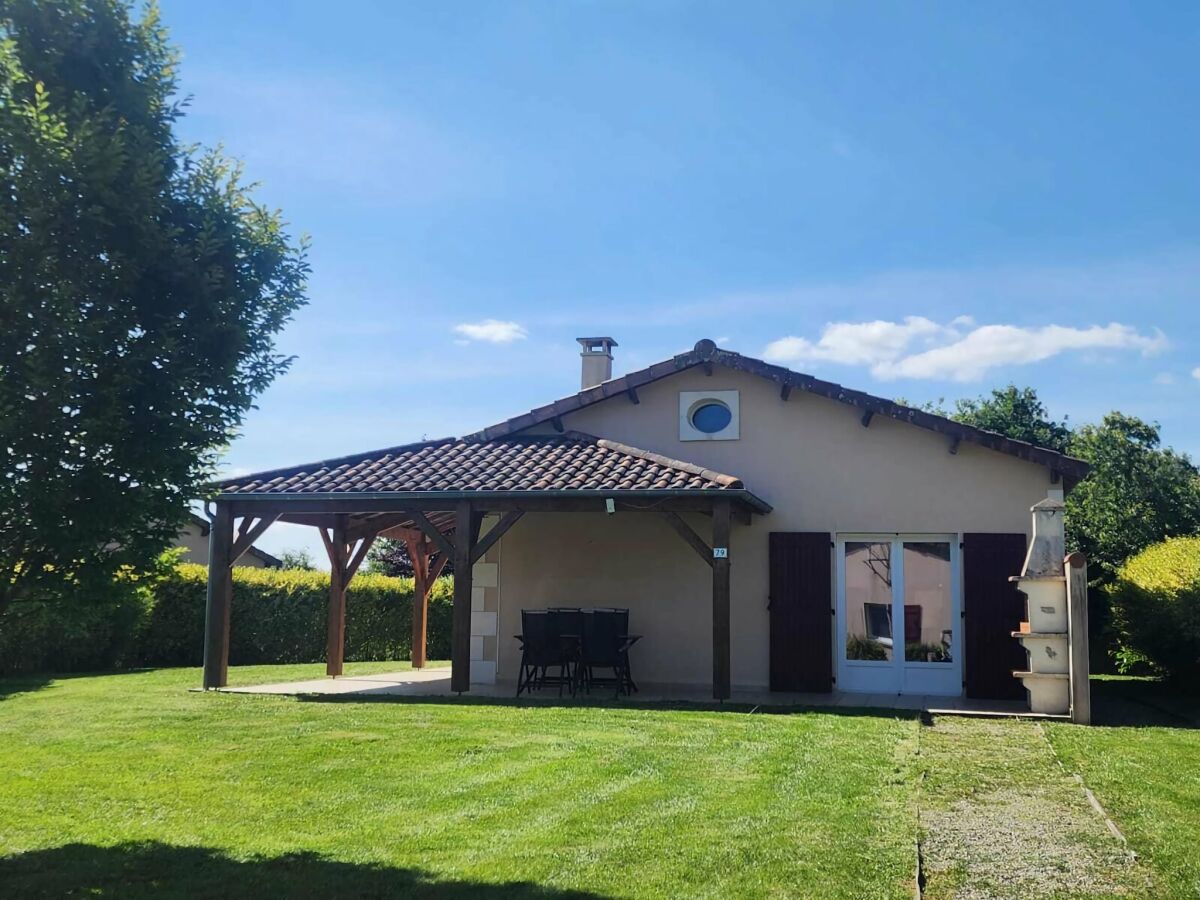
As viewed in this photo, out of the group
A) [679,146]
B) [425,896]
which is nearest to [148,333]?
[425,896]

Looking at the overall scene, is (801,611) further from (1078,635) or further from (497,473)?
(497,473)

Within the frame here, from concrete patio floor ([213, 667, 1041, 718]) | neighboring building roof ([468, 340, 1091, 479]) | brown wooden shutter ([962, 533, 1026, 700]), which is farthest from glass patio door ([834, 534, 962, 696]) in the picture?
neighboring building roof ([468, 340, 1091, 479])

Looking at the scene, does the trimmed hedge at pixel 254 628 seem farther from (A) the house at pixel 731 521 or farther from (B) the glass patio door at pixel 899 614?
(B) the glass patio door at pixel 899 614

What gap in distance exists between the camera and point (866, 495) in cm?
1424

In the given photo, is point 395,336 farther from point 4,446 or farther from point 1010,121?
point 4,446

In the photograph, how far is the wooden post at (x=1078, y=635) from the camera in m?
11.2

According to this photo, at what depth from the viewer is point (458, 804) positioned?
6.98m

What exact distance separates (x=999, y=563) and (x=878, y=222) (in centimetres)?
460

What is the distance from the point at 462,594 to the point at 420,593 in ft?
21.2


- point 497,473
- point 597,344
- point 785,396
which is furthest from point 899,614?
point 597,344

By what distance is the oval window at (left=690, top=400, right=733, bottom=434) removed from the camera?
49.6 feet

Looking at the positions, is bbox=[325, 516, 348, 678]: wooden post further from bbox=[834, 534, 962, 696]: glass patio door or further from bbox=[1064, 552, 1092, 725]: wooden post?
bbox=[1064, 552, 1092, 725]: wooden post

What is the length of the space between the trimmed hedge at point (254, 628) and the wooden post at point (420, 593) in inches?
125

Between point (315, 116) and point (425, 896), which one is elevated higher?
point (315, 116)
